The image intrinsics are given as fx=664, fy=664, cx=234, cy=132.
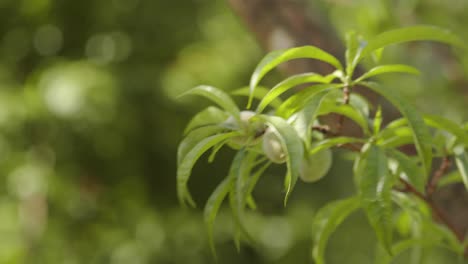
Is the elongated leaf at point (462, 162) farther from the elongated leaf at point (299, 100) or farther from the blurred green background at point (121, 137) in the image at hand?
the blurred green background at point (121, 137)

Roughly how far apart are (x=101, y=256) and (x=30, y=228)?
0.72 ft

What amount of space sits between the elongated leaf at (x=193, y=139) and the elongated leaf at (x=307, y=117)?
0.18 feet

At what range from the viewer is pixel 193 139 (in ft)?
1.36

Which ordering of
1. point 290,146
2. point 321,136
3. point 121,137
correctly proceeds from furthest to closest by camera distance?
point 121,137, point 321,136, point 290,146

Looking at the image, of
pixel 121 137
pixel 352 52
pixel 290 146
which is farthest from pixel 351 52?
pixel 121 137

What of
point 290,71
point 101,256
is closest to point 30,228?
point 101,256

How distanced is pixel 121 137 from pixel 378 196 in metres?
1.49

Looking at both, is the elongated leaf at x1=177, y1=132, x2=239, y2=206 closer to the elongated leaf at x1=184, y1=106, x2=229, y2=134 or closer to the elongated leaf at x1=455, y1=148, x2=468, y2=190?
the elongated leaf at x1=184, y1=106, x2=229, y2=134

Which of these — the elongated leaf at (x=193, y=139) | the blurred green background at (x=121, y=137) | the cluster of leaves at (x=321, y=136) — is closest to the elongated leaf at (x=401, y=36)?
the cluster of leaves at (x=321, y=136)

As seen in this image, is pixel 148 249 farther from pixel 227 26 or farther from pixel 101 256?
pixel 227 26

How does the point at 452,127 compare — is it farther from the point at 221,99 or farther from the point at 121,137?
the point at 121,137

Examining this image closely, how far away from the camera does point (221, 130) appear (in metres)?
0.41

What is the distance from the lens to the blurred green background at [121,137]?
1.66 metres

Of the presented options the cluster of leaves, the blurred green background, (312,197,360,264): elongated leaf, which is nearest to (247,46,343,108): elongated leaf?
the cluster of leaves
